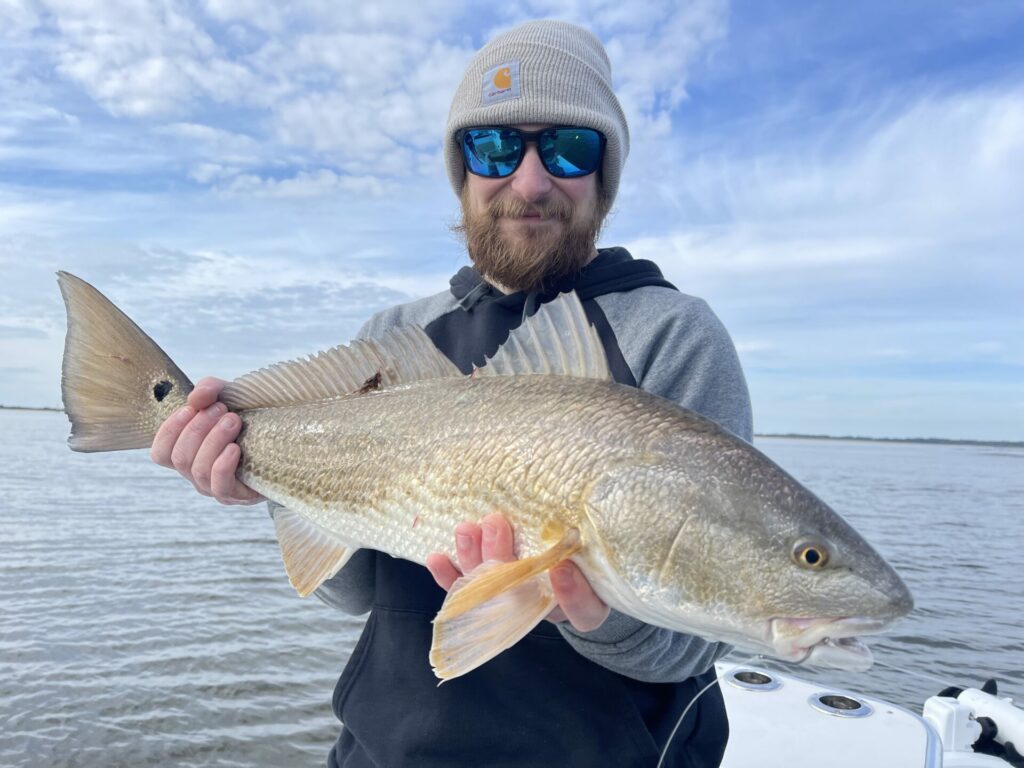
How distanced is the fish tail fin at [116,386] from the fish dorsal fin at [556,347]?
1562 mm

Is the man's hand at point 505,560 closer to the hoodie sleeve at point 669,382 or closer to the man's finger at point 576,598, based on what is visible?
the man's finger at point 576,598

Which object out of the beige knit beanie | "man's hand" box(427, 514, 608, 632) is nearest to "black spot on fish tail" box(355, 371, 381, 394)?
"man's hand" box(427, 514, 608, 632)

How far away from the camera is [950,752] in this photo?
5.41 meters

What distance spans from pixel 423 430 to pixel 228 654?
26.4 ft

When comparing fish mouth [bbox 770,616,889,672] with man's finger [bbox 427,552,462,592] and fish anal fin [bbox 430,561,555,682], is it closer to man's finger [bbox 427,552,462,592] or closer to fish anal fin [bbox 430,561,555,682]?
fish anal fin [bbox 430,561,555,682]

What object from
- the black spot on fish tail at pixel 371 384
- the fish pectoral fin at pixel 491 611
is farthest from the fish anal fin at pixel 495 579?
the black spot on fish tail at pixel 371 384

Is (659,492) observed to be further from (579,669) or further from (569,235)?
(569,235)

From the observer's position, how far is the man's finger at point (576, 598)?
2248mm

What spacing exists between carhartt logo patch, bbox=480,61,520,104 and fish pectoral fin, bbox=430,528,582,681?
7.89 ft

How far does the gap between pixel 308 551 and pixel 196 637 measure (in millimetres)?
8032

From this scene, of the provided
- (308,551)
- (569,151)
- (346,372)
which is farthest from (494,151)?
(308,551)

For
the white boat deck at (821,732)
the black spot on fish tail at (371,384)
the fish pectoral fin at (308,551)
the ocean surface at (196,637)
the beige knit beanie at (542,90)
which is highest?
the beige knit beanie at (542,90)

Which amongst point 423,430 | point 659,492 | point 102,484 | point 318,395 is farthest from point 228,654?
point 102,484

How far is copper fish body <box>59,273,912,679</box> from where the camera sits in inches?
84.1
